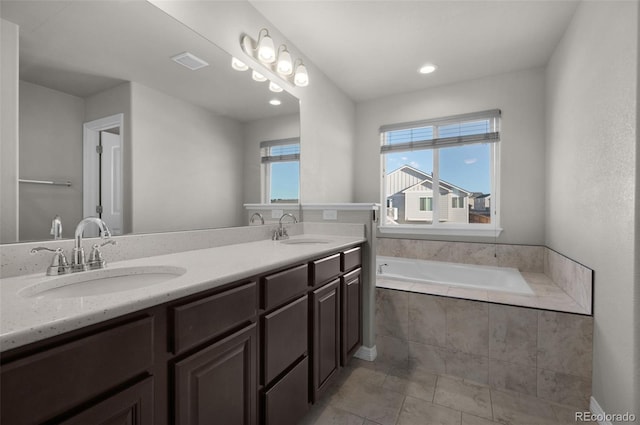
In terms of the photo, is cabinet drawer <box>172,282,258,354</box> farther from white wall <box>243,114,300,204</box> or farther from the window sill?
the window sill

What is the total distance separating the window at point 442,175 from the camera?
127 inches

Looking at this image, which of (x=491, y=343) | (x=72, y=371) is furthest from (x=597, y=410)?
(x=72, y=371)

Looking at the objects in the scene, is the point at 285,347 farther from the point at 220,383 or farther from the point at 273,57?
the point at 273,57

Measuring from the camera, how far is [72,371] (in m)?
0.62

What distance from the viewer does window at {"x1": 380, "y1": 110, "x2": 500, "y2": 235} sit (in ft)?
10.6

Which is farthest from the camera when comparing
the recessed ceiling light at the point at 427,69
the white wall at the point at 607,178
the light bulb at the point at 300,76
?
the recessed ceiling light at the point at 427,69

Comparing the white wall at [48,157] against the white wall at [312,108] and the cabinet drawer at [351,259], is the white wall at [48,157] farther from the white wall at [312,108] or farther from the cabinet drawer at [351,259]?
the cabinet drawer at [351,259]

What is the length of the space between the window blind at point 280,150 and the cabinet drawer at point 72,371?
5.37 ft

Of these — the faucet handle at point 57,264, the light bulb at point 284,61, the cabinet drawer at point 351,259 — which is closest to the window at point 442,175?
the cabinet drawer at point 351,259

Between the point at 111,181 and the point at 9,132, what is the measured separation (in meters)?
0.34

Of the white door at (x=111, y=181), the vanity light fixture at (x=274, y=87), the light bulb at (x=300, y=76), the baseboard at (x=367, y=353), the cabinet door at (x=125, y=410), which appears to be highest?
the light bulb at (x=300, y=76)

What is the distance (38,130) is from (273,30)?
183 centimetres

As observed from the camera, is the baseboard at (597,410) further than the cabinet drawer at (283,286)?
Yes

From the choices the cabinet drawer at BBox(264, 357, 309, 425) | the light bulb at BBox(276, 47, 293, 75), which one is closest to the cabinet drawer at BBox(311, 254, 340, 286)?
the cabinet drawer at BBox(264, 357, 309, 425)
